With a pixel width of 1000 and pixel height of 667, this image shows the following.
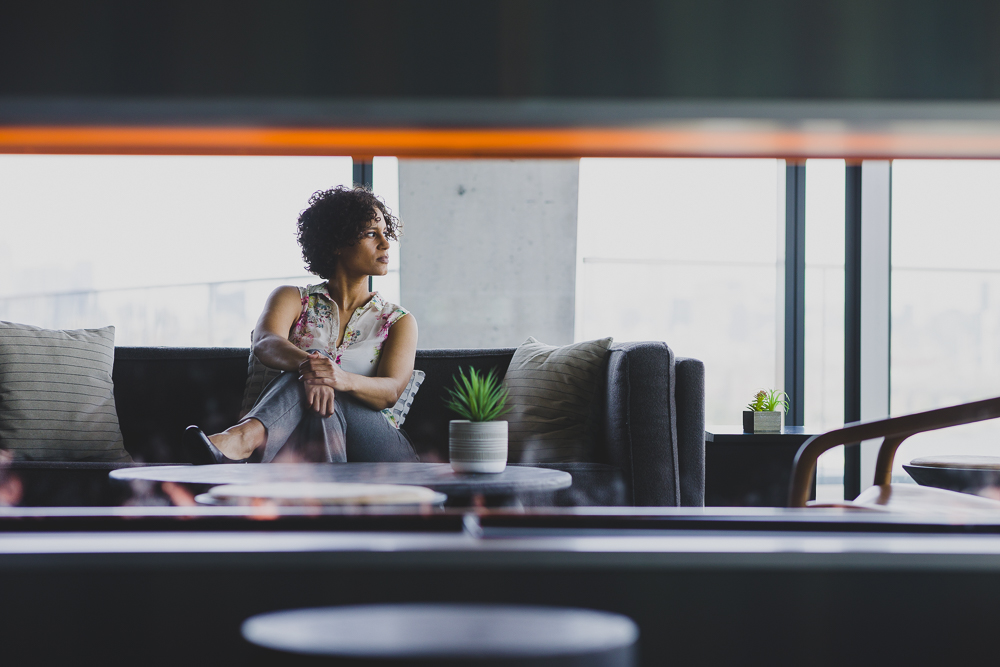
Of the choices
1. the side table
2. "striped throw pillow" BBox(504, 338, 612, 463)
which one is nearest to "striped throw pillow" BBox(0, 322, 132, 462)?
"striped throw pillow" BBox(504, 338, 612, 463)

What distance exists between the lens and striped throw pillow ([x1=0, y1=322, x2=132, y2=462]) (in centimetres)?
276

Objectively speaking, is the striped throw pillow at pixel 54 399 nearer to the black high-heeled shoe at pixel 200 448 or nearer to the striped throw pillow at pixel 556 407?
the black high-heeled shoe at pixel 200 448

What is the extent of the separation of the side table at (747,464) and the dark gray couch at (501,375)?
370 mm

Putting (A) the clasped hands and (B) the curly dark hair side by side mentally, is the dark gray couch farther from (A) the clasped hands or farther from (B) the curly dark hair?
(A) the clasped hands

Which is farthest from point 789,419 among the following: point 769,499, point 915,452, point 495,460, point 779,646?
point 779,646

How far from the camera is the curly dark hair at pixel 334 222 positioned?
291cm

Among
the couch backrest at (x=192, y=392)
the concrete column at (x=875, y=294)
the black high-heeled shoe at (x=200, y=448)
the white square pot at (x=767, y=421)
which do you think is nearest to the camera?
the black high-heeled shoe at (x=200, y=448)

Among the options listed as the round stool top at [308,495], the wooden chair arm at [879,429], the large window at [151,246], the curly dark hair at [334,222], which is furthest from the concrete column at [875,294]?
the round stool top at [308,495]

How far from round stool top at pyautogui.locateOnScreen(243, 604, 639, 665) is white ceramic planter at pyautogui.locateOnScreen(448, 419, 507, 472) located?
3.28 ft

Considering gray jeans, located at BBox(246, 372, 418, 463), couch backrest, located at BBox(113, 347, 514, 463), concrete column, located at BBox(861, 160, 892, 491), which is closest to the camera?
gray jeans, located at BBox(246, 372, 418, 463)

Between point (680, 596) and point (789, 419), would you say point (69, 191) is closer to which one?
point (789, 419)

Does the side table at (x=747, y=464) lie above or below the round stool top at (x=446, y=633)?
below

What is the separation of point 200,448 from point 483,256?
2.49 m

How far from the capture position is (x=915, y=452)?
4.95 meters
